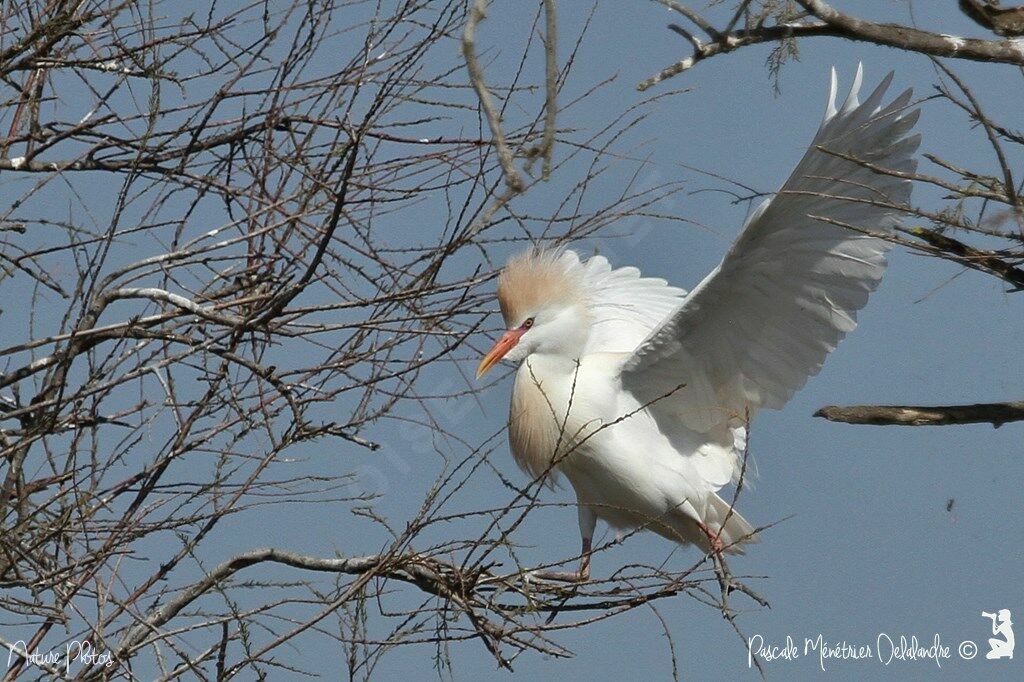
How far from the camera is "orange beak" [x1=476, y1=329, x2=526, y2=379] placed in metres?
4.87

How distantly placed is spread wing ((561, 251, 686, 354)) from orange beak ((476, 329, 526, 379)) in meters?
0.37

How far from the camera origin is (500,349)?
5.01 metres

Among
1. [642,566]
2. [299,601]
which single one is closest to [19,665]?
[299,601]

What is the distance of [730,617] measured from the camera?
337 cm

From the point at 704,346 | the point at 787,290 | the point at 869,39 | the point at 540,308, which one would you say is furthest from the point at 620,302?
the point at 869,39

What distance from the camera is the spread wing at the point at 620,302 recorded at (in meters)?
5.51

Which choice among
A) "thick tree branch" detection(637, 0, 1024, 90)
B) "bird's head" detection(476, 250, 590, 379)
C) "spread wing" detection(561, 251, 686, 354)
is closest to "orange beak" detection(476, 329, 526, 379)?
"bird's head" detection(476, 250, 590, 379)

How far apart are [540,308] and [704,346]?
27.9 inches

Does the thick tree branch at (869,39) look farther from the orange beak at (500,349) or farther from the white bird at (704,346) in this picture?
the orange beak at (500,349)

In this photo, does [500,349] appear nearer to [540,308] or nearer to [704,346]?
[540,308]

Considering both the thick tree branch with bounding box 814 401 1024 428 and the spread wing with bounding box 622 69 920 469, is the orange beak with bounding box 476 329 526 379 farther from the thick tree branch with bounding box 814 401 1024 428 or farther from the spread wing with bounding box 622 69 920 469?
the thick tree branch with bounding box 814 401 1024 428

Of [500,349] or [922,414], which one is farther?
[500,349]

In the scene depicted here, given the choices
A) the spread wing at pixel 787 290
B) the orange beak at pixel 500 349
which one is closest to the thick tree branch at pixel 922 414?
the spread wing at pixel 787 290

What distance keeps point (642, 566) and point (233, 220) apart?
1463mm
